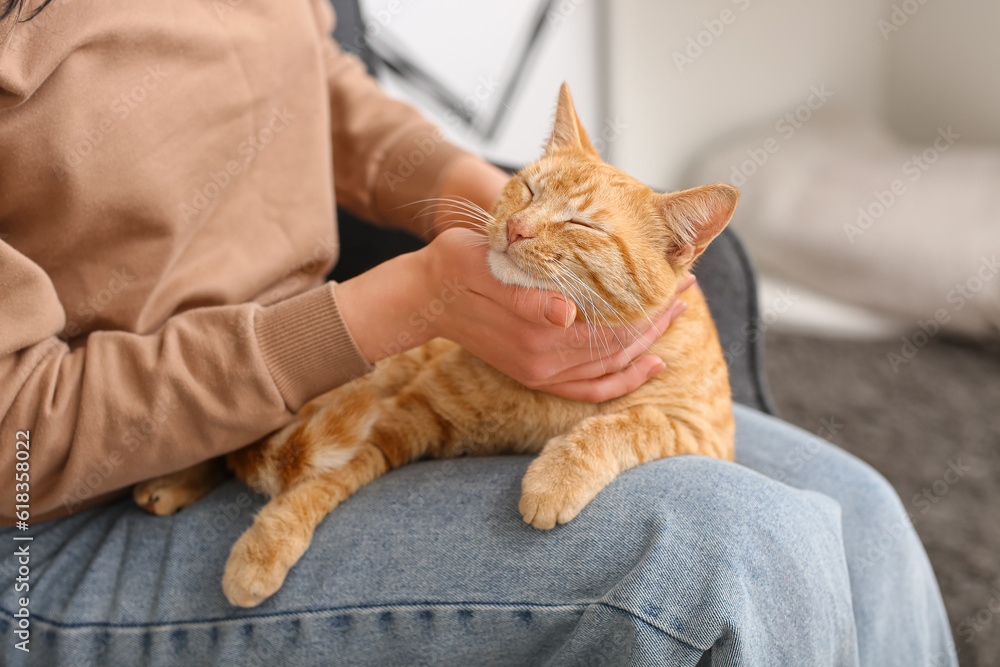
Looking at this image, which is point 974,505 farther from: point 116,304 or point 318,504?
point 116,304

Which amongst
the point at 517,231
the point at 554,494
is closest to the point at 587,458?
the point at 554,494

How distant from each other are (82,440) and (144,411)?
8cm

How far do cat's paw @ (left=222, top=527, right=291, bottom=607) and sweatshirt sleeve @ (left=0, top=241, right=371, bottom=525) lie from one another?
0.15 meters

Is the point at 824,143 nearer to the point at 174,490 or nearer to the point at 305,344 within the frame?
the point at 305,344

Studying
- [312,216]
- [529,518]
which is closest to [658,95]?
[312,216]

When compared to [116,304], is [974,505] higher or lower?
lower

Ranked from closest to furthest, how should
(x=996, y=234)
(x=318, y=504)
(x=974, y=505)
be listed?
(x=318, y=504) < (x=974, y=505) < (x=996, y=234)

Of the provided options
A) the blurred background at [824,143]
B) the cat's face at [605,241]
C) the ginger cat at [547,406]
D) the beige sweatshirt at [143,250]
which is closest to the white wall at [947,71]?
the blurred background at [824,143]

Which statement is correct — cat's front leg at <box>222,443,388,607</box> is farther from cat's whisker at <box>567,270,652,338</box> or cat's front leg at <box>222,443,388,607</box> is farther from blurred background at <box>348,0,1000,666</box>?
blurred background at <box>348,0,1000,666</box>

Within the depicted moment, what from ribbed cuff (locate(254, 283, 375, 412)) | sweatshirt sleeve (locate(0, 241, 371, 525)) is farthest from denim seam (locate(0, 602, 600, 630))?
ribbed cuff (locate(254, 283, 375, 412))

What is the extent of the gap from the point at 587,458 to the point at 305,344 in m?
0.40

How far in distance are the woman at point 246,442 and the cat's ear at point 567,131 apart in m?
0.26

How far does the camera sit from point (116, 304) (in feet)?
3.10

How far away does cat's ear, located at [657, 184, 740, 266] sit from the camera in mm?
797
